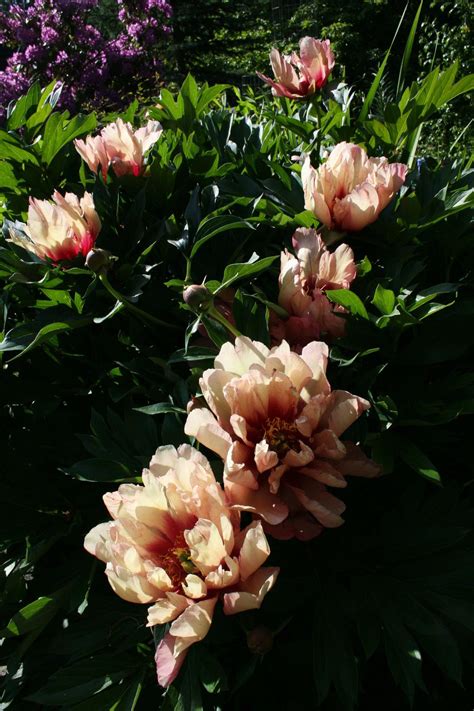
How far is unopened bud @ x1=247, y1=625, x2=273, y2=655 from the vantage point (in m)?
0.94

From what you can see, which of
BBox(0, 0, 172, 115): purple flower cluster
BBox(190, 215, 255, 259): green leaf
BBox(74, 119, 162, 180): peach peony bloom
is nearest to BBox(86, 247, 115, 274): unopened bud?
BBox(190, 215, 255, 259): green leaf

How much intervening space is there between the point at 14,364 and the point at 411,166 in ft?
3.07

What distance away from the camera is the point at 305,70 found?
59.7 inches

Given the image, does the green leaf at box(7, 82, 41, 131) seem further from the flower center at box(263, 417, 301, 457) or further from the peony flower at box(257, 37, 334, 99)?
the flower center at box(263, 417, 301, 457)

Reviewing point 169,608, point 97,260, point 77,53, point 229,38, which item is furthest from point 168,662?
point 229,38

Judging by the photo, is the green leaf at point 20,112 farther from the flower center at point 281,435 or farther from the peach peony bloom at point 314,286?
the flower center at point 281,435

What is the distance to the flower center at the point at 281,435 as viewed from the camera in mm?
884

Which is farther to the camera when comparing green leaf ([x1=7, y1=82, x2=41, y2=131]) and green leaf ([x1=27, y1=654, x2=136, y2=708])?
green leaf ([x1=7, y1=82, x2=41, y2=131])

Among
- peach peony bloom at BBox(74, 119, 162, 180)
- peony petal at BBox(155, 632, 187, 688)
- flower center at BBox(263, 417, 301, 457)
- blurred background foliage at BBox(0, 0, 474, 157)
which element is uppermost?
peach peony bloom at BBox(74, 119, 162, 180)

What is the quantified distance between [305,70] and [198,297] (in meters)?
0.79

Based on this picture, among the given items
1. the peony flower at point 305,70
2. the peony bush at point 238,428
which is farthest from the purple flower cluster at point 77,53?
the peony bush at point 238,428

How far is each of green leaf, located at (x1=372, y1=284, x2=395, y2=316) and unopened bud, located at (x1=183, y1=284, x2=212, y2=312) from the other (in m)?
0.25

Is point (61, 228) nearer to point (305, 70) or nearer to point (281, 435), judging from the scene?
point (281, 435)

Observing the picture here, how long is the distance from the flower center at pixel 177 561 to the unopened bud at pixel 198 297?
1.02ft
